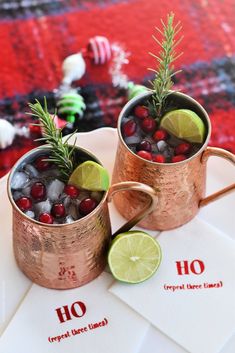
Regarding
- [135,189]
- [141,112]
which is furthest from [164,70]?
[135,189]

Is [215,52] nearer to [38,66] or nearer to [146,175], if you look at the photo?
[38,66]

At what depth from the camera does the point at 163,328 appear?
36.3 inches

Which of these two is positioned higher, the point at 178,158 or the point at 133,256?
the point at 178,158

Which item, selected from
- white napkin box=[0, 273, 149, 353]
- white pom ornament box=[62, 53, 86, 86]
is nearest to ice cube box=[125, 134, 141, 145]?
white napkin box=[0, 273, 149, 353]

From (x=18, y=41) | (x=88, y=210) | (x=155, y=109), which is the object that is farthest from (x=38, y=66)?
(x=88, y=210)

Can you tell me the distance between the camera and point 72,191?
0.88 m

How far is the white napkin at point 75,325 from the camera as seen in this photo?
0.90m

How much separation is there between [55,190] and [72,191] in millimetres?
31

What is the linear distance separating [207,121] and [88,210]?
10.0 inches

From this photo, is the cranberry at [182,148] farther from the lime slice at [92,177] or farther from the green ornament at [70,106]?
the green ornament at [70,106]

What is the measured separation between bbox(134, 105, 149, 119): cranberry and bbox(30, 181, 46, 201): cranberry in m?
0.21

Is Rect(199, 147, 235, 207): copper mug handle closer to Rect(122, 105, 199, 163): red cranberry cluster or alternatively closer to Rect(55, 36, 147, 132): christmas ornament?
Rect(122, 105, 199, 163): red cranberry cluster

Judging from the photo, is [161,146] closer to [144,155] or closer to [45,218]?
[144,155]

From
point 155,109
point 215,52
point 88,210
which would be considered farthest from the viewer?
point 215,52
